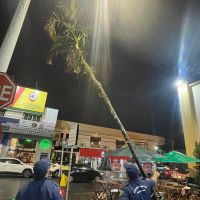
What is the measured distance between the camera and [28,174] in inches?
733

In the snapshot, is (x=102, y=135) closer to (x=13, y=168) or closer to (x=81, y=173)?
(x=81, y=173)

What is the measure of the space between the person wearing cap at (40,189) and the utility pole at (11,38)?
207 centimetres

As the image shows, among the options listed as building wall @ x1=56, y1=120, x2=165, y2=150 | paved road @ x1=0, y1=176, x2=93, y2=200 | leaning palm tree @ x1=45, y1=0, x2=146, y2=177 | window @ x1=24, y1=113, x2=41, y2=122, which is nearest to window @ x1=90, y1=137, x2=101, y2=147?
building wall @ x1=56, y1=120, x2=165, y2=150

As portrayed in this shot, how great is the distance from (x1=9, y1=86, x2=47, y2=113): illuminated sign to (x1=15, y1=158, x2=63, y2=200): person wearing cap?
940 inches

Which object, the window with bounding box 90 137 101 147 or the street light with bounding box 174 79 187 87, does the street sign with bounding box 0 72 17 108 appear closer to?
the street light with bounding box 174 79 187 87

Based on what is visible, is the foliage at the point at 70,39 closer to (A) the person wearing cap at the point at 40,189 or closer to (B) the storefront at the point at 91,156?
(A) the person wearing cap at the point at 40,189

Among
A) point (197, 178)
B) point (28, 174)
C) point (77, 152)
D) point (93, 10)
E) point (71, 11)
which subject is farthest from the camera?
point (77, 152)

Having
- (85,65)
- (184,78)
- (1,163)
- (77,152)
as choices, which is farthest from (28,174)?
(184,78)

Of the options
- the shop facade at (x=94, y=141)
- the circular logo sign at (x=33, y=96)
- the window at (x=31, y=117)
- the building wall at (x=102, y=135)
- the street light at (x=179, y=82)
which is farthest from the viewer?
the building wall at (x=102, y=135)

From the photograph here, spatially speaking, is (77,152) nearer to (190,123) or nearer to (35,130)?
(35,130)

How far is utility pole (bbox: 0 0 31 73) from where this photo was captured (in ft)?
13.2

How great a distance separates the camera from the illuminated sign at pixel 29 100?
25797 mm

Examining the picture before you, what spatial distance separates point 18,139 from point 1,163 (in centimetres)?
679

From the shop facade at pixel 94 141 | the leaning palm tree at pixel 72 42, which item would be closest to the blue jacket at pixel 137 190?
the leaning palm tree at pixel 72 42
